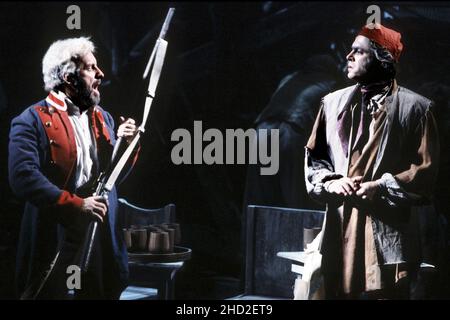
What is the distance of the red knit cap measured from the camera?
2988 mm

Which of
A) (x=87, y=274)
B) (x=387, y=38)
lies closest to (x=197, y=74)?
(x=387, y=38)

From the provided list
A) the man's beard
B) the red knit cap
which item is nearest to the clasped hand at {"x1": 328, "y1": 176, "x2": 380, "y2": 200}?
the red knit cap

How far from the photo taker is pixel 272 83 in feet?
10.9

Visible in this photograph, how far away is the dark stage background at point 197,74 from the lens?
3.28 meters

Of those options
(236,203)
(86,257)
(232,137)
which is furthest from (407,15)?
(86,257)

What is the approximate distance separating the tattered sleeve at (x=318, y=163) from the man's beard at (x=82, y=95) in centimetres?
110

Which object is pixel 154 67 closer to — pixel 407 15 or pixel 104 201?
pixel 104 201

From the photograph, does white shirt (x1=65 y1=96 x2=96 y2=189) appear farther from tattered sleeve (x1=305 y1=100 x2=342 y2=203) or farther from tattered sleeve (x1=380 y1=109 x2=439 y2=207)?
tattered sleeve (x1=380 y1=109 x2=439 y2=207)

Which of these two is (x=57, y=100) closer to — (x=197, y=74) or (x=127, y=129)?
(x=127, y=129)

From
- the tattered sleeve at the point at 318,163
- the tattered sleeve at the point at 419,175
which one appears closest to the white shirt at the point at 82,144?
the tattered sleeve at the point at 318,163

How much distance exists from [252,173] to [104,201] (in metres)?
0.77

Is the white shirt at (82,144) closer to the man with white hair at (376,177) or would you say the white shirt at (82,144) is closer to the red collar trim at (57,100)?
the red collar trim at (57,100)

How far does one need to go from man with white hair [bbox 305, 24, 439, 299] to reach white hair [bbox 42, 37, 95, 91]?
1.30 metres

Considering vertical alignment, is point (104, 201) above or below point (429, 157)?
below
